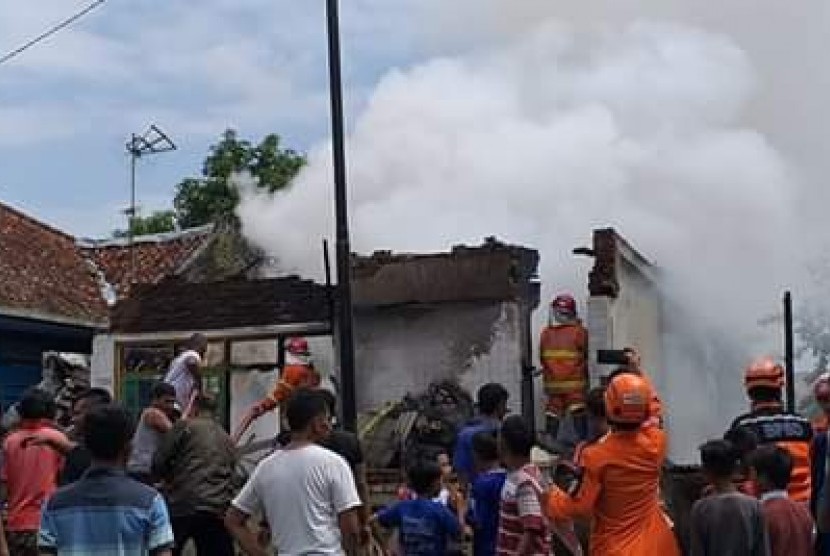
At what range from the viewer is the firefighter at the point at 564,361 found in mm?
15281

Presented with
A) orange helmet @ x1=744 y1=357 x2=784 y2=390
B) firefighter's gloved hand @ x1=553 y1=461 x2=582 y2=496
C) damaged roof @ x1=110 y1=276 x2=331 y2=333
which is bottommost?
firefighter's gloved hand @ x1=553 y1=461 x2=582 y2=496

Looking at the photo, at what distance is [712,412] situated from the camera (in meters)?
19.1

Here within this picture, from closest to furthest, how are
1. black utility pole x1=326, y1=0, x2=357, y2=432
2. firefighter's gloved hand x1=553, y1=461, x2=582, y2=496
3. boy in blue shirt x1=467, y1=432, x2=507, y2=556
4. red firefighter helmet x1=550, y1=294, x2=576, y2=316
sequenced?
firefighter's gloved hand x1=553, y1=461, x2=582, y2=496 → boy in blue shirt x1=467, y1=432, x2=507, y2=556 → black utility pole x1=326, y1=0, x2=357, y2=432 → red firefighter helmet x1=550, y1=294, x2=576, y2=316

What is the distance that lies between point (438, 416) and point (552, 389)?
137 cm

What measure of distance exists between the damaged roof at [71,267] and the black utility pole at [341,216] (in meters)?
8.24

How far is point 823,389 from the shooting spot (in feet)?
25.7

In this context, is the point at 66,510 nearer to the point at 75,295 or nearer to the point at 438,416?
the point at 438,416

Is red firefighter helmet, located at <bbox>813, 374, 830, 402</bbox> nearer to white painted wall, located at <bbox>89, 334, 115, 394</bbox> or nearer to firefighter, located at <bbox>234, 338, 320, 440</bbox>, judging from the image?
firefighter, located at <bbox>234, 338, 320, 440</bbox>

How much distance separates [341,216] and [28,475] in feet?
11.2

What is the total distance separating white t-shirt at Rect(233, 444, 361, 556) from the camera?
6.25 meters

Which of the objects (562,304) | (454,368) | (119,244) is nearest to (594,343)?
(562,304)

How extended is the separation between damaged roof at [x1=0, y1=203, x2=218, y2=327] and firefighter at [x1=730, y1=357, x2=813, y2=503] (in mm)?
12233

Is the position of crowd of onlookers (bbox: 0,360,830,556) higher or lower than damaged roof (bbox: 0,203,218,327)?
lower

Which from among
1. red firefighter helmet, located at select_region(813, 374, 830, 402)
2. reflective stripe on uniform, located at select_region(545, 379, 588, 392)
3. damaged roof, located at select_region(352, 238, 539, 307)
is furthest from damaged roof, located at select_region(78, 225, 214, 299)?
red firefighter helmet, located at select_region(813, 374, 830, 402)
